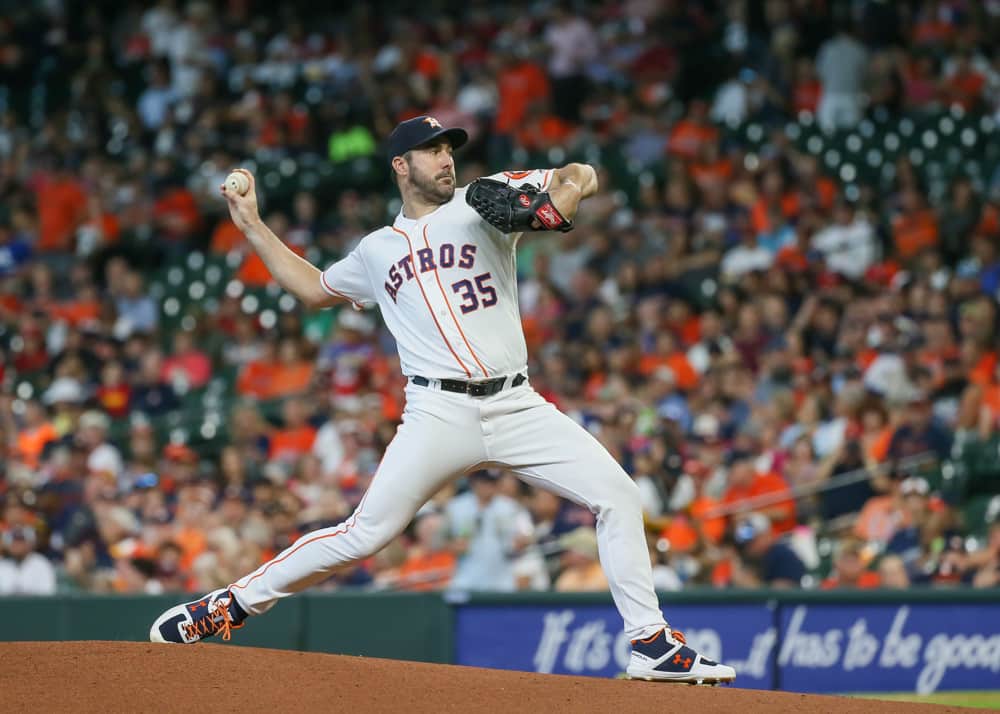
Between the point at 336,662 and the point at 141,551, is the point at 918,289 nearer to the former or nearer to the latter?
the point at 141,551

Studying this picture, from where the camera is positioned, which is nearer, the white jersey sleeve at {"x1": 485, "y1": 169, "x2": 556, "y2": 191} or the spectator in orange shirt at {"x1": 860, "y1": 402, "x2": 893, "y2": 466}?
the white jersey sleeve at {"x1": 485, "y1": 169, "x2": 556, "y2": 191}

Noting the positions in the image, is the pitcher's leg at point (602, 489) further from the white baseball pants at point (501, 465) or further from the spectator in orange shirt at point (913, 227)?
the spectator in orange shirt at point (913, 227)

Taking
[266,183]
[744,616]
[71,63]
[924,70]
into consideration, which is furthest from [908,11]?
[71,63]

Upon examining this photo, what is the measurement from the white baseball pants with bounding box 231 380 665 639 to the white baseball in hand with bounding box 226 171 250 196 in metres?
1.06

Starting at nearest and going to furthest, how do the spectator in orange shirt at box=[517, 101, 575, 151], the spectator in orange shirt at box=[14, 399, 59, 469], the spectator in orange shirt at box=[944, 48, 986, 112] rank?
1. the spectator in orange shirt at box=[14, 399, 59, 469]
2. the spectator in orange shirt at box=[944, 48, 986, 112]
3. the spectator in orange shirt at box=[517, 101, 575, 151]

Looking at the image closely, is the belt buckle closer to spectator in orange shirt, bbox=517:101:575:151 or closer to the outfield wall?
the outfield wall

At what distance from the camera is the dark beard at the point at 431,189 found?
212 inches

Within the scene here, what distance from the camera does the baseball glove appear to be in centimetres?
495

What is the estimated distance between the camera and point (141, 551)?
33.4 feet

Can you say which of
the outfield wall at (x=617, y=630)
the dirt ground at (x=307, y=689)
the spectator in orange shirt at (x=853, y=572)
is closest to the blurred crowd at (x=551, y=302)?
the spectator in orange shirt at (x=853, y=572)

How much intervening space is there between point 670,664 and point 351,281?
1728 millimetres

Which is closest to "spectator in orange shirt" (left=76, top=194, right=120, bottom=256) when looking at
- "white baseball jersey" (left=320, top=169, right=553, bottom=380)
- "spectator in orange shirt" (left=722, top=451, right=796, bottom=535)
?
"spectator in orange shirt" (left=722, top=451, right=796, bottom=535)

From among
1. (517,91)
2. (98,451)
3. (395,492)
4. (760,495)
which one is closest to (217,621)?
(395,492)

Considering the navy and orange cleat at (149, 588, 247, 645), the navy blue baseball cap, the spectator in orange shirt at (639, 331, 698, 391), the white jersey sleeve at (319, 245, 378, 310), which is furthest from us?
the spectator in orange shirt at (639, 331, 698, 391)
